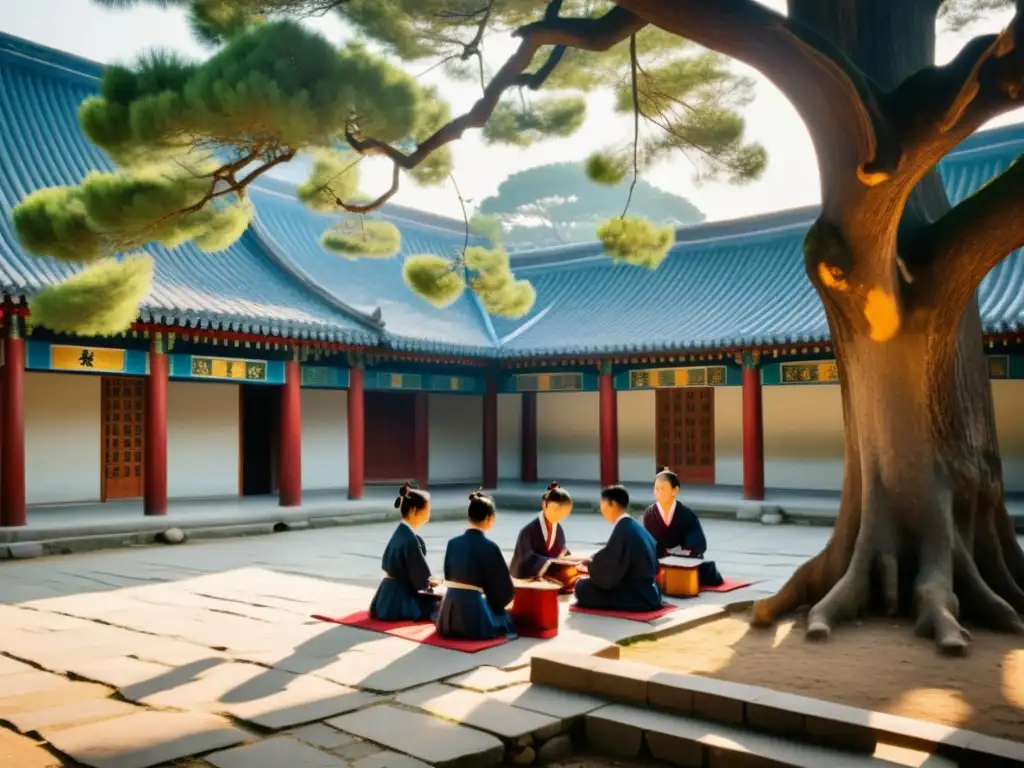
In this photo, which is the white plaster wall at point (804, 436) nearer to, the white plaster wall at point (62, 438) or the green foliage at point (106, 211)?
the white plaster wall at point (62, 438)

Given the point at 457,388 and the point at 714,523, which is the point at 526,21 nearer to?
the point at 714,523

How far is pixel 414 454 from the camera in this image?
56.8ft

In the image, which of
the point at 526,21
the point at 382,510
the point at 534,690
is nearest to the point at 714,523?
the point at 382,510

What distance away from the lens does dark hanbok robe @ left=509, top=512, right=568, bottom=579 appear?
720 cm

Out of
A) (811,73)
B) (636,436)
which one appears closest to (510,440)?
(636,436)

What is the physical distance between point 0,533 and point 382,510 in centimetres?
548

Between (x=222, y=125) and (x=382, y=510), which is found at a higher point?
(x=222, y=125)

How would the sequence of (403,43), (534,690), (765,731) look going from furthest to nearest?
(403,43) < (534,690) < (765,731)

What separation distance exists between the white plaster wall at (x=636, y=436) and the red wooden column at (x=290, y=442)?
6.92 metres

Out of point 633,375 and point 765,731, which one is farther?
point 633,375

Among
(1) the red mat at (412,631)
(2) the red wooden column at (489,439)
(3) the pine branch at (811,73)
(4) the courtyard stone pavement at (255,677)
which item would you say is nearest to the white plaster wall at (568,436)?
(2) the red wooden column at (489,439)

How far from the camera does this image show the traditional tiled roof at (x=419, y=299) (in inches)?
488

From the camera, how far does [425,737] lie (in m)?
3.87

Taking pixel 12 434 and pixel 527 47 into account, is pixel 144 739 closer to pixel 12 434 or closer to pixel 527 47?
pixel 527 47
